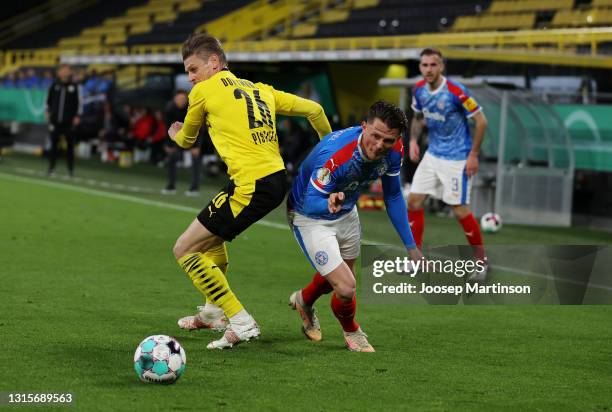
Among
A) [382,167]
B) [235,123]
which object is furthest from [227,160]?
[382,167]

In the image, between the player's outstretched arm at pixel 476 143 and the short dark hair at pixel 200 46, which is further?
the player's outstretched arm at pixel 476 143

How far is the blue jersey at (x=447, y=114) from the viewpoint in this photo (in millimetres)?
9961

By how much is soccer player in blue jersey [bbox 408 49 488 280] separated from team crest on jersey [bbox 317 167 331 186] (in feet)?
12.2

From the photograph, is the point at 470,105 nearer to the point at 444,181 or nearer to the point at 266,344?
the point at 444,181

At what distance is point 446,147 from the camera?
10.1 metres

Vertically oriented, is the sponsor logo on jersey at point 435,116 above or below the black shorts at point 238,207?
below

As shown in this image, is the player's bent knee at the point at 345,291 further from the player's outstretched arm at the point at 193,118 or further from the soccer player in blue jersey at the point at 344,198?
the player's outstretched arm at the point at 193,118

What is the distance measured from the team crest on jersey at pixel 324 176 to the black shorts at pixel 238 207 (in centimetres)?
26

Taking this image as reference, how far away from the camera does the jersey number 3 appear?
6.30 m

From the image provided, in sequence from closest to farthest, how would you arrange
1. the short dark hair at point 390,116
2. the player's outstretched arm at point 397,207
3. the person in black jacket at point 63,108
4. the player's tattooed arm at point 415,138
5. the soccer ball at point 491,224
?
the short dark hair at point 390,116
the player's outstretched arm at point 397,207
the player's tattooed arm at point 415,138
the soccer ball at point 491,224
the person in black jacket at point 63,108

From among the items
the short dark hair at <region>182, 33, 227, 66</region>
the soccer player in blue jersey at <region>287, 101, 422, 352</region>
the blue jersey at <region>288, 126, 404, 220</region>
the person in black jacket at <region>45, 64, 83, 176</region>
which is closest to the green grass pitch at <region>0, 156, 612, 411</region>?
the soccer player in blue jersey at <region>287, 101, 422, 352</region>

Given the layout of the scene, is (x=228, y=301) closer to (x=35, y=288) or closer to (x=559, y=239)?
(x=35, y=288)

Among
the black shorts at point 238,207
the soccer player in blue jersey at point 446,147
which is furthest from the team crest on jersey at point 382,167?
the soccer player in blue jersey at point 446,147

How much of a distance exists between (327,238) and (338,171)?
0.40m
